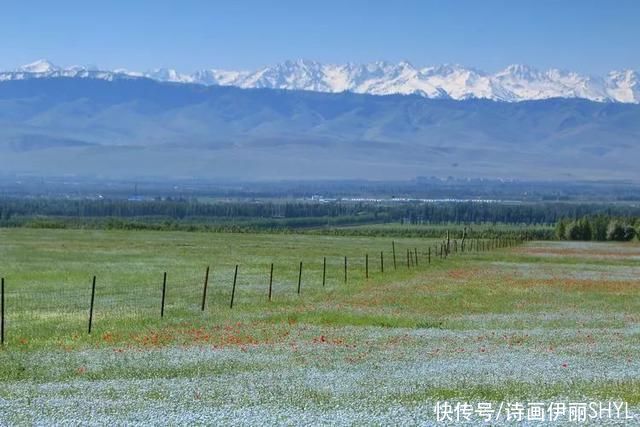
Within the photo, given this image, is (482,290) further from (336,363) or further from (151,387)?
(151,387)

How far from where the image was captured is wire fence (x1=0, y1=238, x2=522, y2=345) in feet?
94.9

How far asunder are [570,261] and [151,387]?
50.1 meters

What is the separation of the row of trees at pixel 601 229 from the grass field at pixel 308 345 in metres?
55.2

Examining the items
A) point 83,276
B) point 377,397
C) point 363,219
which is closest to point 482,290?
point 83,276

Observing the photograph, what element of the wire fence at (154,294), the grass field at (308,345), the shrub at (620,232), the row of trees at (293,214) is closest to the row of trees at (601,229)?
the shrub at (620,232)

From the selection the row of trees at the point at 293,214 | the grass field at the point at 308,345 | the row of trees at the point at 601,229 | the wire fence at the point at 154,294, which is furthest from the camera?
the row of trees at the point at 293,214

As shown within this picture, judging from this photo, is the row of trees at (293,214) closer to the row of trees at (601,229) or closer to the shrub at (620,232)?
the row of trees at (601,229)

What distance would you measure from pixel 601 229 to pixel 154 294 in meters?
75.9

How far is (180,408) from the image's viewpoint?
17016mm

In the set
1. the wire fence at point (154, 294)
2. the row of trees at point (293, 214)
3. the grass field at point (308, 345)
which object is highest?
the grass field at point (308, 345)

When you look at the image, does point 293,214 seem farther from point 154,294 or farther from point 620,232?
point 154,294

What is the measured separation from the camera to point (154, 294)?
38.0 meters

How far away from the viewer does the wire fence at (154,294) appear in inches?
1139

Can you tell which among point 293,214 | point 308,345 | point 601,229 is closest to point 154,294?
point 308,345
